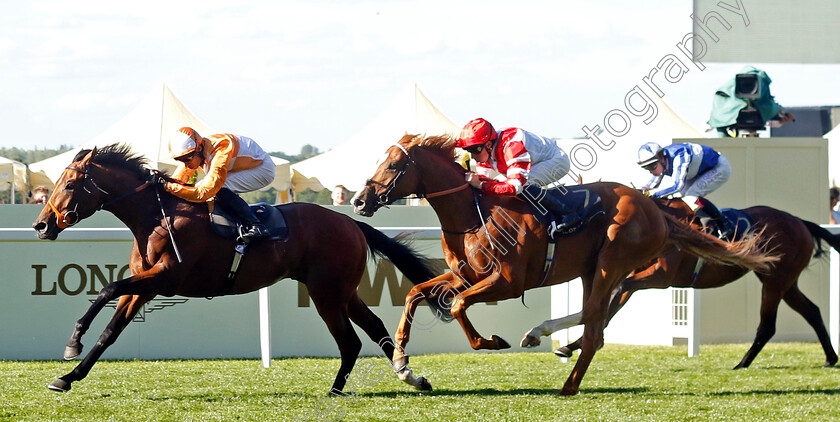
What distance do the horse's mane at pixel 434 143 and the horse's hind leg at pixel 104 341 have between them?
168 centimetres

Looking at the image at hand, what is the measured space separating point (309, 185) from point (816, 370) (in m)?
8.50

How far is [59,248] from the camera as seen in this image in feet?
24.4

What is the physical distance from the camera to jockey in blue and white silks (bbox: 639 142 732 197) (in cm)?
720

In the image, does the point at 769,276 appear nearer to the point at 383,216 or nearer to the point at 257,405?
the point at 383,216

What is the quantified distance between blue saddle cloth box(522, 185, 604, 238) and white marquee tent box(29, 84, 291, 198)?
7.86 meters

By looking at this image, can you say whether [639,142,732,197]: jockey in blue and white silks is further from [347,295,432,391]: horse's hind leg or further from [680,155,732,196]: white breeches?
[347,295,432,391]: horse's hind leg

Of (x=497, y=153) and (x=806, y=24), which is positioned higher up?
(x=806, y=24)

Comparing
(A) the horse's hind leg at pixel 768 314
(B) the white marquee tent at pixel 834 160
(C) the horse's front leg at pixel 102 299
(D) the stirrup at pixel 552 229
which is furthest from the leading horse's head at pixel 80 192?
(B) the white marquee tent at pixel 834 160

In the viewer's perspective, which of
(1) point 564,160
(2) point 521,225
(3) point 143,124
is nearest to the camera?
(2) point 521,225

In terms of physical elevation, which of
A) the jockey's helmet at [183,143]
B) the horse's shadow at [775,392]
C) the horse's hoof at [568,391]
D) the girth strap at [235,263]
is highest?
the jockey's helmet at [183,143]

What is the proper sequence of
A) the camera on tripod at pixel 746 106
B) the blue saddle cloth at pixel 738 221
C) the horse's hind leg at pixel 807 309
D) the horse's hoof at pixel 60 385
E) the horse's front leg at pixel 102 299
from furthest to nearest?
the camera on tripod at pixel 746 106 < the horse's hind leg at pixel 807 309 < the blue saddle cloth at pixel 738 221 < the horse's hoof at pixel 60 385 < the horse's front leg at pixel 102 299

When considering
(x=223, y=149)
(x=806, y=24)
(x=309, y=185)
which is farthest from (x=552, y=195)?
(x=309, y=185)

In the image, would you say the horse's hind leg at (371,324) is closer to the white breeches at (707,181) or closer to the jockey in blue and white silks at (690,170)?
the jockey in blue and white silks at (690,170)

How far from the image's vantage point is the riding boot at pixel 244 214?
18.6ft
